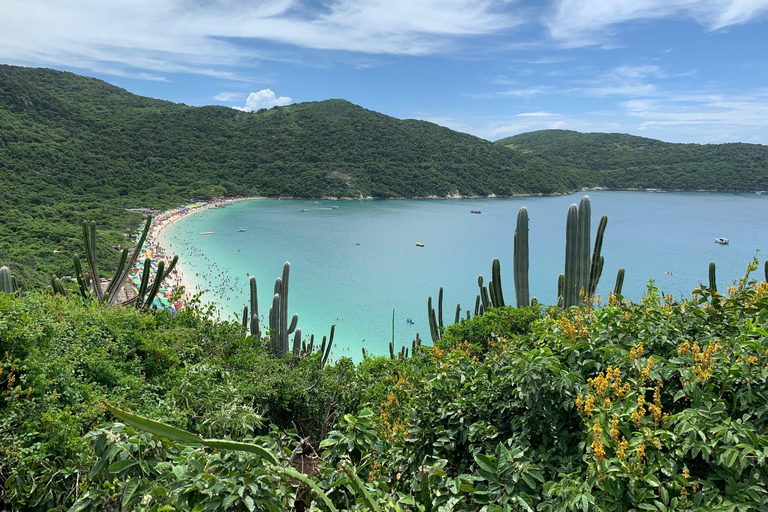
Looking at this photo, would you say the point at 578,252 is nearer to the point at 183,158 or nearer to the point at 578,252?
the point at 578,252

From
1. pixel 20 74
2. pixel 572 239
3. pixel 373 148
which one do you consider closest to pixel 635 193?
pixel 373 148

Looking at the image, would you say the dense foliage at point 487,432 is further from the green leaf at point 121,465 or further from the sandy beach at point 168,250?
the sandy beach at point 168,250

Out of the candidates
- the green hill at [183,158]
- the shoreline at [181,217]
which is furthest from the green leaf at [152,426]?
the green hill at [183,158]

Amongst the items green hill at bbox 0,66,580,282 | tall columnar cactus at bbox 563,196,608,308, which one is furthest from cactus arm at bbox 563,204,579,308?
green hill at bbox 0,66,580,282

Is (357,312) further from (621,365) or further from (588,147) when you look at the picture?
(588,147)

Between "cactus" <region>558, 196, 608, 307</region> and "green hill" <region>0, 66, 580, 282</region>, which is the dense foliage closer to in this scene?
"cactus" <region>558, 196, 608, 307</region>

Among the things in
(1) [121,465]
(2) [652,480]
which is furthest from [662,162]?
(1) [121,465]
